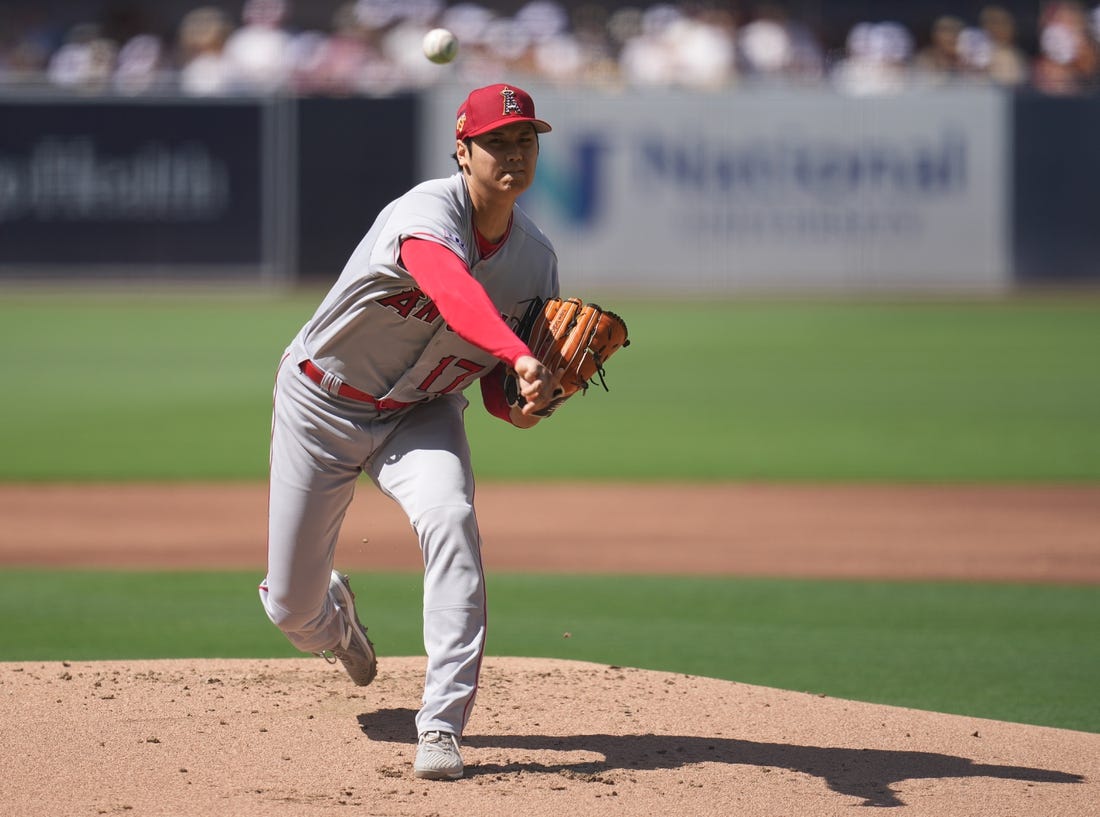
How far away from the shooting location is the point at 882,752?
14.5 ft

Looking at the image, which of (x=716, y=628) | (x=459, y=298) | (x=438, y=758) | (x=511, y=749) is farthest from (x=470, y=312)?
(x=716, y=628)

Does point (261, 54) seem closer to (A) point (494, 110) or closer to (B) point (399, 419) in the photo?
(B) point (399, 419)

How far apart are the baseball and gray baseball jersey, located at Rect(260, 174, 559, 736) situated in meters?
1.06

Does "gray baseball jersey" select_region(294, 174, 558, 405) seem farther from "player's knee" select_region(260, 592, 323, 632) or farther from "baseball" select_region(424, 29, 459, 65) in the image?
"baseball" select_region(424, 29, 459, 65)

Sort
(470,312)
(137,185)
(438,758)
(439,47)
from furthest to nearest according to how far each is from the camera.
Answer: (137,185) → (439,47) → (438,758) → (470,312)

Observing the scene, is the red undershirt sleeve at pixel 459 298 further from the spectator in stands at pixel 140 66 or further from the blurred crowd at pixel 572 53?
the spectator in stands at pixel 140 66

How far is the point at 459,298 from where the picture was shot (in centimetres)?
388

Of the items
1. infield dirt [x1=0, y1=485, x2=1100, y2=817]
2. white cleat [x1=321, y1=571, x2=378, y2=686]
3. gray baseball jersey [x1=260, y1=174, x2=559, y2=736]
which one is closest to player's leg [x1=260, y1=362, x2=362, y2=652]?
gray baseball jersey [x1=260, y1=174, x2=559, y2=736]

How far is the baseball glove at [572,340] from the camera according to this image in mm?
4180

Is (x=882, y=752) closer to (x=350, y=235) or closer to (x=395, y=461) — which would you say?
(x=395, y=461)

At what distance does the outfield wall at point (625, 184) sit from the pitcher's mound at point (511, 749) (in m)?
15.2

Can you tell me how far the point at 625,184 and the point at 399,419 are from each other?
16.1 metres

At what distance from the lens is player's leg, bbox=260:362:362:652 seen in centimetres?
438

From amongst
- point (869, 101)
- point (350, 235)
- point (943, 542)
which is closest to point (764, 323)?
point (869, 101)
